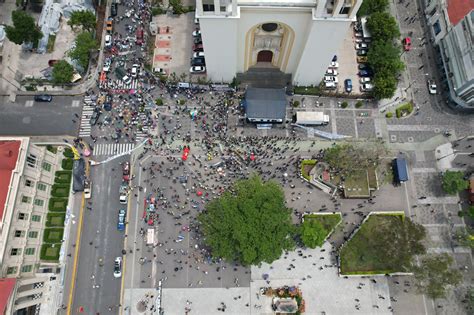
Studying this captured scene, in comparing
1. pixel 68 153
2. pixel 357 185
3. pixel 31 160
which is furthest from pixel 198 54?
pixel 357 185

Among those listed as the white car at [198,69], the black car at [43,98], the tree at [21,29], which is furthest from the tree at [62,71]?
the white car at [198,69]

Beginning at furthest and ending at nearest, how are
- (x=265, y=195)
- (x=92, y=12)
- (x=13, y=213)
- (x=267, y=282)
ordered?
(x=92, y=12)
(x=267, y=282)
(x=265, y=195)
(x=13, y=213)

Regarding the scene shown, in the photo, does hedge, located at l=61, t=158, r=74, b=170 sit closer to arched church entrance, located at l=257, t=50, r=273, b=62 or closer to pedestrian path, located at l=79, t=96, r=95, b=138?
pedestrian path, located at l=79, t=96, r=95, b=138

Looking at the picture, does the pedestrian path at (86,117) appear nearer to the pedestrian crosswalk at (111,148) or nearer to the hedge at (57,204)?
the pedestrian crosswalk at (111,148)

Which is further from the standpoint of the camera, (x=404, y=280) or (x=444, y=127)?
(x=444, y=127)

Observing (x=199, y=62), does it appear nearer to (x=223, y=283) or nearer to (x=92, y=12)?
(x=92, y=12)

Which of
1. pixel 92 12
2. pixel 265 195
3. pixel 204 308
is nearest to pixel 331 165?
pixel 265 195

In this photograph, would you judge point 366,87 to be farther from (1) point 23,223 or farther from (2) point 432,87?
(1) point 23,223
